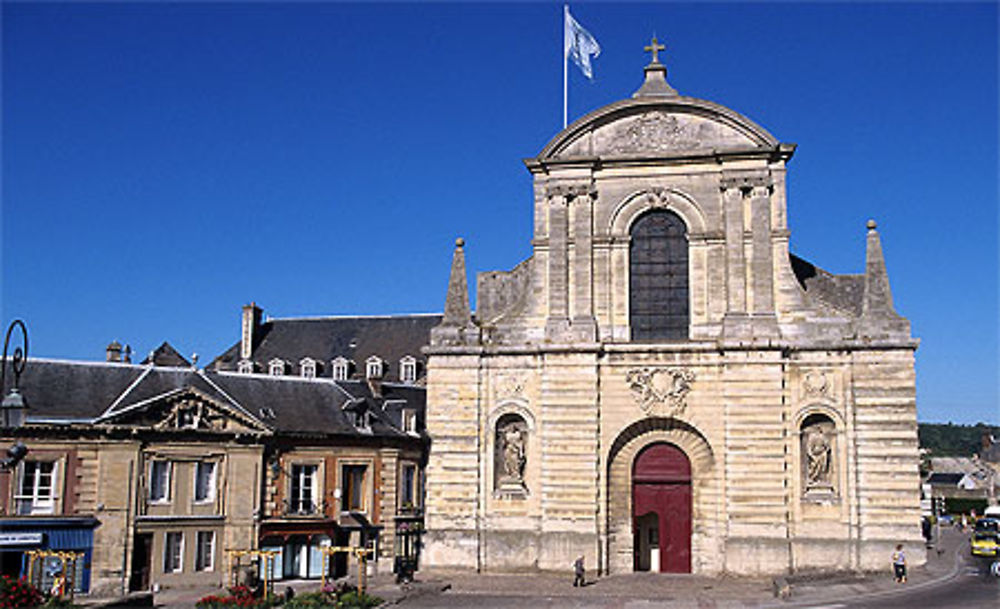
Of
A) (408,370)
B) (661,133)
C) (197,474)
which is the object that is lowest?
(197,474)

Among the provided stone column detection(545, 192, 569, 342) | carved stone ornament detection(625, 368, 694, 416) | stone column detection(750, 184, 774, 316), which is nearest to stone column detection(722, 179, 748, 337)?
stone column detection(750, 184, 774, 316)

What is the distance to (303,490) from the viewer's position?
1188 inches

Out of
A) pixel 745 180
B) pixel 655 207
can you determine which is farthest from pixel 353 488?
pixel 745 180

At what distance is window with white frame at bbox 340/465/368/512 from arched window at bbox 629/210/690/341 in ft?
34.5

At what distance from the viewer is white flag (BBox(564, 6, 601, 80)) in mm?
31156

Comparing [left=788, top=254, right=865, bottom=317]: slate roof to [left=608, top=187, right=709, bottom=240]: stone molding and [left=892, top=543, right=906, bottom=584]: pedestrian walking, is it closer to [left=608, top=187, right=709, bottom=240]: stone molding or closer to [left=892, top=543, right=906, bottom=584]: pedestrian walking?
[left=608, top=187, right=709, bottom=240]: stone molding

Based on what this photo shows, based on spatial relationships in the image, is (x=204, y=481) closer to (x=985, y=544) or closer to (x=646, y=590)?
(x=646, y=590)

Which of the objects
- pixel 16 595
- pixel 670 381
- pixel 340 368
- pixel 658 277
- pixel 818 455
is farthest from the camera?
pixel 340 368

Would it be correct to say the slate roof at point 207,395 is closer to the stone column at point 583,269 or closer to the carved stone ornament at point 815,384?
the stone column at point 583,269

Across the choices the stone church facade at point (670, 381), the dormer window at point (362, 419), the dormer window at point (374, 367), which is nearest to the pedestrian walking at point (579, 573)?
the stone church facade at point (670, 381)

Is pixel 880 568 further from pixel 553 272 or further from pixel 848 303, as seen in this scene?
pixel 553 272

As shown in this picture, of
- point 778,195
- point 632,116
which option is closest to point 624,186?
point 632,116

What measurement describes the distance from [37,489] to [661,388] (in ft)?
60.4

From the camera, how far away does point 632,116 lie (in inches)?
1174
